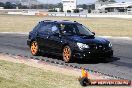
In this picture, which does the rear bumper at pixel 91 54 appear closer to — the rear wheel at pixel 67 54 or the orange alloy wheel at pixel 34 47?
the rear wheel at pixel 67 54

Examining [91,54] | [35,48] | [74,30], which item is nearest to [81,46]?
[91,54]

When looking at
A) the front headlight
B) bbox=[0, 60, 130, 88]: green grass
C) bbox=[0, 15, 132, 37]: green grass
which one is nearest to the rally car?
the front headlight

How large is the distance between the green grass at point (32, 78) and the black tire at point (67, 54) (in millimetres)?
2340

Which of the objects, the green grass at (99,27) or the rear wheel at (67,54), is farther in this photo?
the green grass at (99,27)

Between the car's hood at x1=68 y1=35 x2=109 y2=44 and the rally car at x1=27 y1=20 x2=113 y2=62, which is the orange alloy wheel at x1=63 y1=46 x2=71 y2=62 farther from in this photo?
the car's hood at x1=68 y1=35 x2=109 y2=44

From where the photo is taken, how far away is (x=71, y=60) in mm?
15000

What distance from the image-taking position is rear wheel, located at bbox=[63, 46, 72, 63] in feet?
48.8

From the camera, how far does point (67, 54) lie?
591 inches

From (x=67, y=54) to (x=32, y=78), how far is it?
173 inches

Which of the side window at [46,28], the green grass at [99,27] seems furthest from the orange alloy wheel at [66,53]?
the green grass at [99,27]

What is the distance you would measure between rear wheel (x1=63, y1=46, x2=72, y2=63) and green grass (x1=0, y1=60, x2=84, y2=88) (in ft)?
7.67

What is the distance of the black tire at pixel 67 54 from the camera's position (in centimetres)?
1487

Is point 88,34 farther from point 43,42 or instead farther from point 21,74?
point 21,74

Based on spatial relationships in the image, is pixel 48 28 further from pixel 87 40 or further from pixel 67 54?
pixel 87 40
